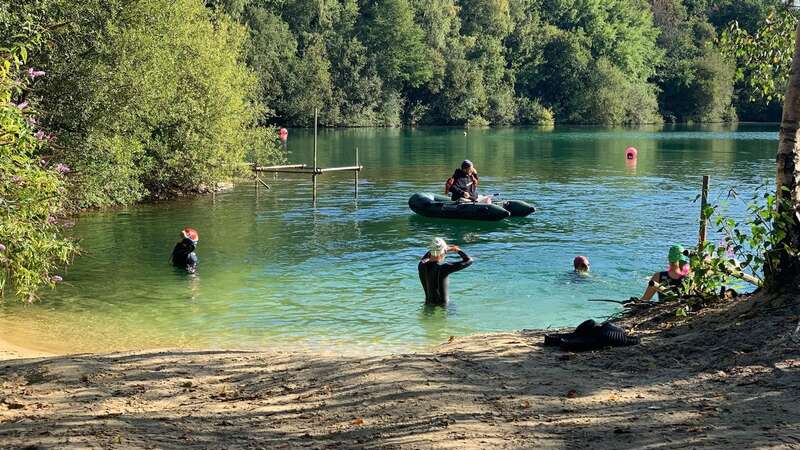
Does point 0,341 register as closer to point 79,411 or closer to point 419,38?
point 79,411

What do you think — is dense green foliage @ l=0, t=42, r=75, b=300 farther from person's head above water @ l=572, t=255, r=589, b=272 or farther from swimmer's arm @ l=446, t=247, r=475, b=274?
person's head above water @ l=572, t=255, r=589, b=272

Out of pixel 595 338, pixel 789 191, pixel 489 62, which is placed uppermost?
pixel 489 62

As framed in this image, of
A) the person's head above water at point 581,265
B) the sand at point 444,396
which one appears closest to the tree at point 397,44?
the person's head above water at point 581,265

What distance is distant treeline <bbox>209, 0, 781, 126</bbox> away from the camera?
84562 millimetres

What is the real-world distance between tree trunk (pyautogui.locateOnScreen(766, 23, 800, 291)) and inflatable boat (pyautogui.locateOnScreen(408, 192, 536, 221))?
53.3 ft

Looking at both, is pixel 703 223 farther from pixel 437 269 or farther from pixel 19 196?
pixel 19 196

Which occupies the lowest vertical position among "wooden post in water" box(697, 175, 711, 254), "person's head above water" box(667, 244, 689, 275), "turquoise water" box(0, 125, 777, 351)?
"turquoise water" box(0, 125, 777, 351)

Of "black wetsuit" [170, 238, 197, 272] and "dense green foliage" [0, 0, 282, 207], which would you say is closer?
"black wetsuit" [170, 238, 197, 272]

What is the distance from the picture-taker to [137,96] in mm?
23953

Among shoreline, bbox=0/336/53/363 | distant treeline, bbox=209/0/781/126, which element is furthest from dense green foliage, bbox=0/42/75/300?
distant treeline, bbox=209/0/781/126

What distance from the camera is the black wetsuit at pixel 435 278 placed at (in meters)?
14.4

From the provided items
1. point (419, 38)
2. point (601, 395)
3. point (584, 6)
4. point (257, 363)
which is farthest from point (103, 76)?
point (584, 6)

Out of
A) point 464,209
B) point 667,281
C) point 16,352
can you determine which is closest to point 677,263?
point 667,281

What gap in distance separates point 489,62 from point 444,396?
96.9 metres
